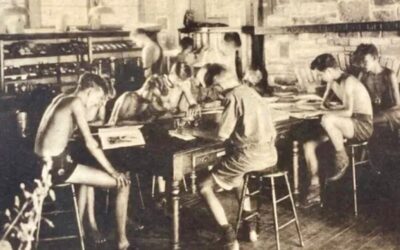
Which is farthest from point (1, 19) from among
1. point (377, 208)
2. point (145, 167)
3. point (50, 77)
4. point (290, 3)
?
point (377, 208)

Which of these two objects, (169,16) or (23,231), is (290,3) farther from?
(23,231)

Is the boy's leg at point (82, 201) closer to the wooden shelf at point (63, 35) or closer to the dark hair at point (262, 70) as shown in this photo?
the wooden shelf at point (63, 35)

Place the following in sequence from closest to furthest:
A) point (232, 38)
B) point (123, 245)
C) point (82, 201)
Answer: point (123, 245) < point (82, 201) < point (232, 38)

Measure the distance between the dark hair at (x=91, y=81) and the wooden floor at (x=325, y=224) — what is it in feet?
2.97

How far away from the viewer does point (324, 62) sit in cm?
381

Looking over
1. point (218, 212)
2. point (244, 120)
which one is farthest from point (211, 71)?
point (218, 212)

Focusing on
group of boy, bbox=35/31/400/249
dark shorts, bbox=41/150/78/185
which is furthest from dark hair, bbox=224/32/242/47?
dark shorts, bbox=41/150/78/185

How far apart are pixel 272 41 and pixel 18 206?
6.65 feet

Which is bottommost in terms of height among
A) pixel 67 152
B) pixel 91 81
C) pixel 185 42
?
pixel 67 152

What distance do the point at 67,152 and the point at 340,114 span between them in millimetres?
1840

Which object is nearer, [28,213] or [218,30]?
[28,213]

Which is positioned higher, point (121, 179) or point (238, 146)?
point (238, 146)

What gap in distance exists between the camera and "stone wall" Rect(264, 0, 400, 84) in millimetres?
3559

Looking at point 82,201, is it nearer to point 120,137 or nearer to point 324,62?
point 120,137
